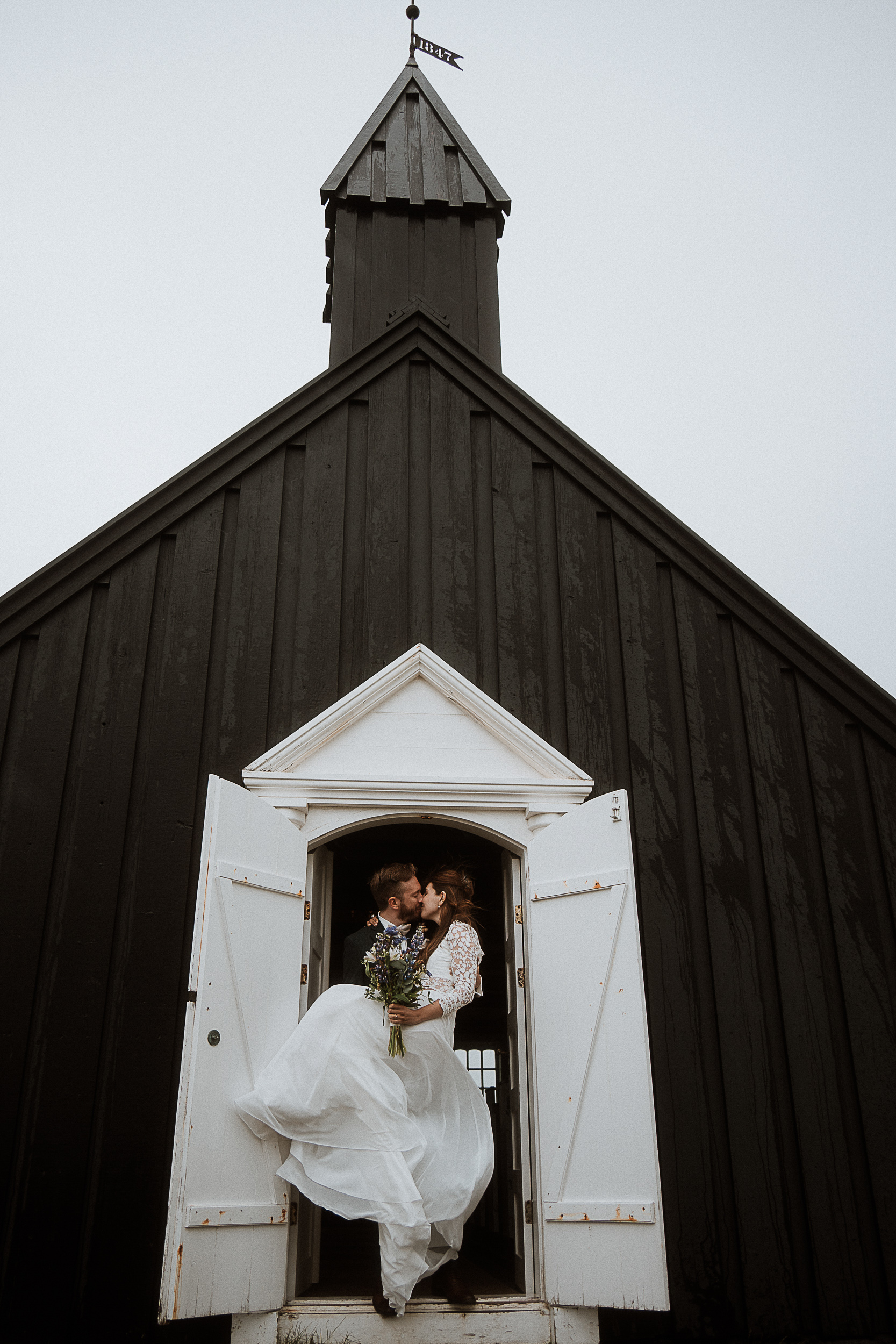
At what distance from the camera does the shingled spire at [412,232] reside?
342 inches

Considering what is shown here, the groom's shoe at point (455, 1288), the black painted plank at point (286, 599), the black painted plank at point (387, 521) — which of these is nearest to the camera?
the groom's shoe at point (455, 1288)

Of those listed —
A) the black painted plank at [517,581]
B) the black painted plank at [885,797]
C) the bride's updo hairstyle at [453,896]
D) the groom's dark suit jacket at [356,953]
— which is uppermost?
the black painted plank at [517,581]

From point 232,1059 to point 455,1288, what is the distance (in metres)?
1.48

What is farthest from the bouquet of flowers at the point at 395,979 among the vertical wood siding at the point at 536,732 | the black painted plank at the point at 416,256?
the black painted plank at the point at 416,256

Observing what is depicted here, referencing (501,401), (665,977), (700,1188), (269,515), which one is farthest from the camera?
(501,401)

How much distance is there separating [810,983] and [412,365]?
15.7 ft

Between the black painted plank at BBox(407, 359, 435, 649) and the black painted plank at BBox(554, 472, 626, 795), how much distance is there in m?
0.83

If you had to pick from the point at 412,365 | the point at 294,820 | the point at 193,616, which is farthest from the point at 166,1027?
the point at 412,365

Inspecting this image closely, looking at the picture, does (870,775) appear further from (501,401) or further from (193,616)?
(193,616)

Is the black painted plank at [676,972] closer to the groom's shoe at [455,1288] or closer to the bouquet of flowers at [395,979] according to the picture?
the groom's shoe at [455,1288]

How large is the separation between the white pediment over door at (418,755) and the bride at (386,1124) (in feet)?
3.23

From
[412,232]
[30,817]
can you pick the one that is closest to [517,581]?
[30,817]

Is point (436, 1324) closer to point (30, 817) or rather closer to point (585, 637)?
point (30, 817)

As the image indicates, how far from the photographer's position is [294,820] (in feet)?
17.2
